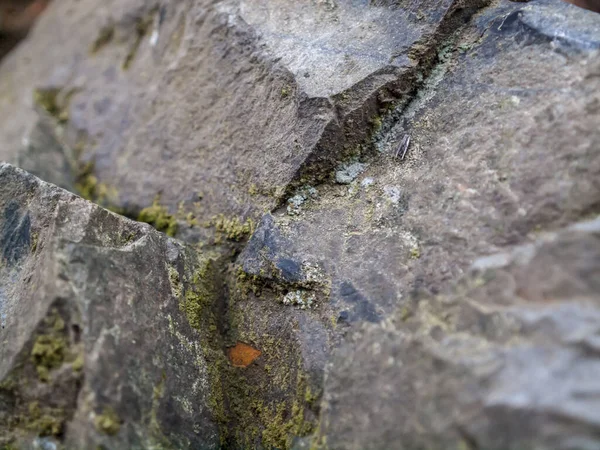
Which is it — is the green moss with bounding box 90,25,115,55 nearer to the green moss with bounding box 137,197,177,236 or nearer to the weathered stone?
the green moss with bounding box 137,197,177,236

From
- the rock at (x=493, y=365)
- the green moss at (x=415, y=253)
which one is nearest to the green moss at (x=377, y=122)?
the green moss at (x=415, y=253)

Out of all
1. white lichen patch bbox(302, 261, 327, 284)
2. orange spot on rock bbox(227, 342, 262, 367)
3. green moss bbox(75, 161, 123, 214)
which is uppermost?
white lichen patch bbox(302, 261, 327, 284)

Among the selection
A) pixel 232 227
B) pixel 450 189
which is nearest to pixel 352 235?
pixel 450 189

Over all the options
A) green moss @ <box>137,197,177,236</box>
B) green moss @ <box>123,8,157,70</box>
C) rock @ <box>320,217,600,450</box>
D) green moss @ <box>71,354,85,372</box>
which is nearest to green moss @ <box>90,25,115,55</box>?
green moss @ <box>123,8,157,70</box>

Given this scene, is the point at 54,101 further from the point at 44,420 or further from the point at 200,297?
the point at 44,420

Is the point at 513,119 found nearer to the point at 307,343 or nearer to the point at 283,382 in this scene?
the point at 307,343

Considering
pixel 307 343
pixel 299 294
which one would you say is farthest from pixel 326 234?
pixel 307 343
